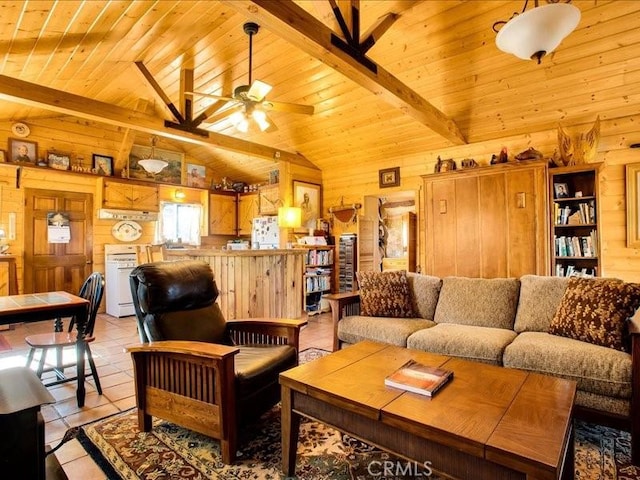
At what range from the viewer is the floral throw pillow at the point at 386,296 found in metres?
3.25

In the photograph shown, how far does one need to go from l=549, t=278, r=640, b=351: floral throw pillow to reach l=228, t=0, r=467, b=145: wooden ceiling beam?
2279 mm

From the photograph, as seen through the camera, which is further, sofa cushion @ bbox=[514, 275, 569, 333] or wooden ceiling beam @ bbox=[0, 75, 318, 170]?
wooden ceiling beam @ bbox=[0, 75, 318, 170]

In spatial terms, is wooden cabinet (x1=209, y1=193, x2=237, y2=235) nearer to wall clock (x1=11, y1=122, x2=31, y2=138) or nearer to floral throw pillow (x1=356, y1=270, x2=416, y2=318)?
wall clock (x1=11, y1=122, x2=31, y2=138)

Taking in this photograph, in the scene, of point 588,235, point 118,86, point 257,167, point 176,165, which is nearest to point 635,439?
point 588,235

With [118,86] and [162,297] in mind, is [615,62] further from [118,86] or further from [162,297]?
[118,86]

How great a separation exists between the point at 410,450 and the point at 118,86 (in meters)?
5.27

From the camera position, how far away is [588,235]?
397 cm

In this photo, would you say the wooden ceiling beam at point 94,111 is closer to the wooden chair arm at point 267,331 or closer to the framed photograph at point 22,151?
the framed photograph at point 22,151

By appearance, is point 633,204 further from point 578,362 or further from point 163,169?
point 163,169

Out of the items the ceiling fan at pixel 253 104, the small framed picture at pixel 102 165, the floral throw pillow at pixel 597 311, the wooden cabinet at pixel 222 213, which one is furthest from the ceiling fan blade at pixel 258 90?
the wooden cabinet at pixel 222 213

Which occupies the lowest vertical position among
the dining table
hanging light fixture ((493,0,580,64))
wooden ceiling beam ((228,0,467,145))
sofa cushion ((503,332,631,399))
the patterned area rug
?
the patterned area rug

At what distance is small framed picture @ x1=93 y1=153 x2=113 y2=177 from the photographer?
6.27m

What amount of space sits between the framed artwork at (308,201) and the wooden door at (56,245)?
11.7 feet

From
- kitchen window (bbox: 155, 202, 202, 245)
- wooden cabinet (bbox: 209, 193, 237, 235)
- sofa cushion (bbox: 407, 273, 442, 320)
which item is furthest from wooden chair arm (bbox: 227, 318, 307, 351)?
wooden cabinet (bbox: 209, 193, 237, 235)
